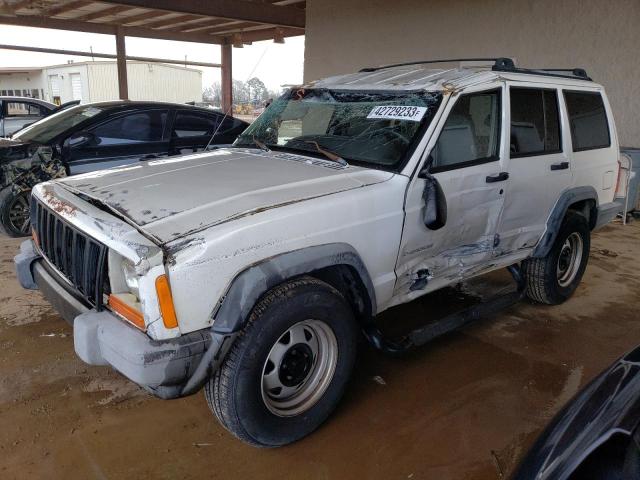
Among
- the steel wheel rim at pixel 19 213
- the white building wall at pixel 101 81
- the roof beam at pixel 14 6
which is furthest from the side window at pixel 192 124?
the white building wall at pixel 101 81

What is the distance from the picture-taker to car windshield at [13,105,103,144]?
6.16 meters

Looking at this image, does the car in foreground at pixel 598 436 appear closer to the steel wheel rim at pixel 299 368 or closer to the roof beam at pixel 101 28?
the steel wheel rim at pixel 299 368

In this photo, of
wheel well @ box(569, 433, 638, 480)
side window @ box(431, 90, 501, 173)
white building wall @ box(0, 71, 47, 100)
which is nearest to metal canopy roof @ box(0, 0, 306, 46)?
side window @ box(431, 90, 501, 173)

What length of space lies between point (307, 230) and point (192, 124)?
4.88m

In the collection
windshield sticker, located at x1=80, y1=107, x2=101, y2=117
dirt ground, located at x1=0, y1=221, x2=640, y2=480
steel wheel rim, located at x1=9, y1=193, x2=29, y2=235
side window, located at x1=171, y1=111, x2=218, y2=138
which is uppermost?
windshield sticker, located at x1=80, y1=107, x2=101, y2=117

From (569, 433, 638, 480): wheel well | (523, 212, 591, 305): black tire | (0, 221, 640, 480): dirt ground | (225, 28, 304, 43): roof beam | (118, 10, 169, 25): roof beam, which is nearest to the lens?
(569, 433, 638, 480): wheel well

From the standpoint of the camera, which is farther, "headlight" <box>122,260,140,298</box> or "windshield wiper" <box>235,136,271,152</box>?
"windshield wiper" <box>235,136,271,152</box>

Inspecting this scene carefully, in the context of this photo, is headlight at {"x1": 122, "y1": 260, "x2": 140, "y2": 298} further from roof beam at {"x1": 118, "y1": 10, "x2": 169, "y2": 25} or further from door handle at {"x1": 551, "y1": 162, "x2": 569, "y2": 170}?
roof beam at {"x1": 118, "y1": 10, "x2": 169, "y2": 25}

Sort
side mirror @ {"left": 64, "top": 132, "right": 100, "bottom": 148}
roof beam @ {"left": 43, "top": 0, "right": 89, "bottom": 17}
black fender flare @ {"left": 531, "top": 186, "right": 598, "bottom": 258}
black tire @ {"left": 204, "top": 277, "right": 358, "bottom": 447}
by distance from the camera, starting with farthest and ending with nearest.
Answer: roof beam @ {"left": 43, "top": 0, "right": 89, "bottom": 17}
side mirror @ {"left": 64, "top": 132, "right": 100, "bottom": 148}
black fender flare @ {"left": 531, "top": 186, "right": 598, "bottom": 258}
black tire @ {"left": 204, "top": 277, "right": 358, "bottom": 447}

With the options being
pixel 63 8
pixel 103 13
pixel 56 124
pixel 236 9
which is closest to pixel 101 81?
pixel 103 13

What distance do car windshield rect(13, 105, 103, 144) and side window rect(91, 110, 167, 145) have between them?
0.24 meters

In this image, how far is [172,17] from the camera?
552 inches

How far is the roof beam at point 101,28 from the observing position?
14.0 meters

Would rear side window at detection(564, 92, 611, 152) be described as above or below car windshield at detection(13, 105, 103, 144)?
above
